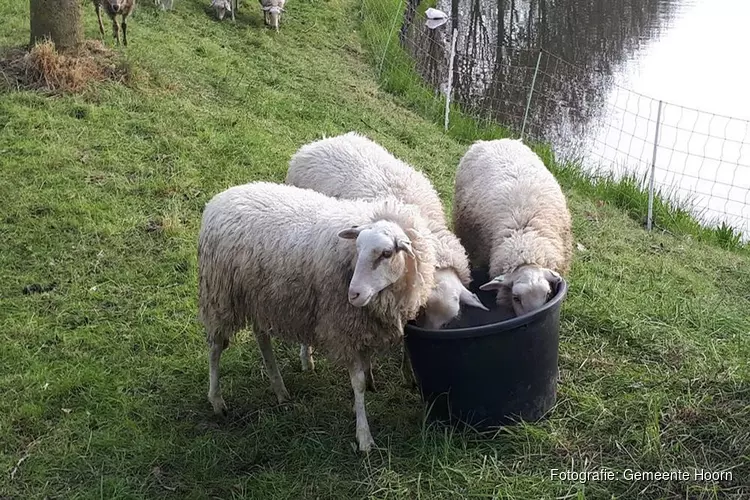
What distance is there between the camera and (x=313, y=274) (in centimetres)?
351

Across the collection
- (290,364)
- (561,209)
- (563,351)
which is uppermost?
(561,209)

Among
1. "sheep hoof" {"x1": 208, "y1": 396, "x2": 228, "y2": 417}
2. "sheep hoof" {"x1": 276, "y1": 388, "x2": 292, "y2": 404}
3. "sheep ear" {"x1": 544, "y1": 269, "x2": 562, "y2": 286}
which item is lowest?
"sheep hoof" {"x1": 208, "y1": 396, "x2": 228, "y2": 417}

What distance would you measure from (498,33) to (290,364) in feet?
38.4

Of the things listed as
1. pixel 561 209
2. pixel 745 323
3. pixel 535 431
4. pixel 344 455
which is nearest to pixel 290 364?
pixel 344 455

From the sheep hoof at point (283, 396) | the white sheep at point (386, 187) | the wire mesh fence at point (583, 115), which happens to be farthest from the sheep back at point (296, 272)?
the wire mesh fence at point (583, 115)

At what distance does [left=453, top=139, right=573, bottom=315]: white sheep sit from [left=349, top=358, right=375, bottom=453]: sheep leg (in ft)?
2.84

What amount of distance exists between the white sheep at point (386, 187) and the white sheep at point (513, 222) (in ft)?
0.80

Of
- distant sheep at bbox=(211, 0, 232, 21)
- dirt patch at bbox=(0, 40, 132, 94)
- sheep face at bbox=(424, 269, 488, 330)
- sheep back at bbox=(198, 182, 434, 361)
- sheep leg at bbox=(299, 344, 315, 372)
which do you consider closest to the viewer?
sheep back at bbox=(198, 182, 434, 361)

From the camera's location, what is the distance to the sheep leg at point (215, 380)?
389 cm

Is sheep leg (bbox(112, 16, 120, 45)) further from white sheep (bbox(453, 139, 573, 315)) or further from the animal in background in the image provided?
white sheep (bbox(453, 139, 573, 315))

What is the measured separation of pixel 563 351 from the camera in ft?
13.7

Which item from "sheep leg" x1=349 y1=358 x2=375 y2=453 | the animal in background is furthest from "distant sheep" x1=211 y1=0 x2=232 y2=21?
"sheep leg" x1=349 y1=358 x2=375 y2=453

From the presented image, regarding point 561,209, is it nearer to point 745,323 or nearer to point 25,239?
point 745,323

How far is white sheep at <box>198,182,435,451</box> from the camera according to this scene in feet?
11.0
